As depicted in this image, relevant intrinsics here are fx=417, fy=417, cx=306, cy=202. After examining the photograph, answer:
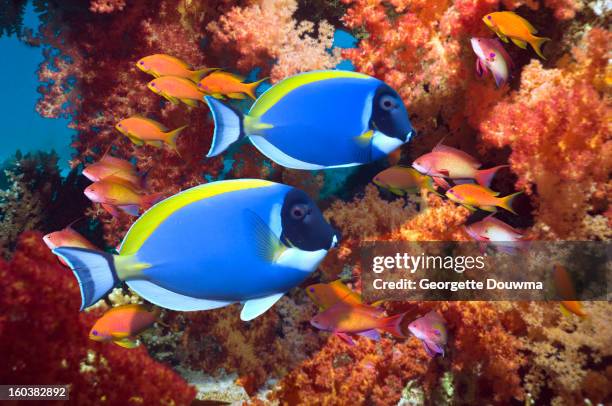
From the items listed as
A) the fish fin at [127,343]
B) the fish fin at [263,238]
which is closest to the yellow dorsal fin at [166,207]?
the fish fin at [263,238]

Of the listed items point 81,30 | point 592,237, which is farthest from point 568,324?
point 81,30

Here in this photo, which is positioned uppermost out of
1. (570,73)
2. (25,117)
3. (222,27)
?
(222,27)

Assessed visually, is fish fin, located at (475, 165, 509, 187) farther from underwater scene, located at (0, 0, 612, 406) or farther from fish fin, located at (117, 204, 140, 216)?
fish fin, located at (117, 204, 140, 216)

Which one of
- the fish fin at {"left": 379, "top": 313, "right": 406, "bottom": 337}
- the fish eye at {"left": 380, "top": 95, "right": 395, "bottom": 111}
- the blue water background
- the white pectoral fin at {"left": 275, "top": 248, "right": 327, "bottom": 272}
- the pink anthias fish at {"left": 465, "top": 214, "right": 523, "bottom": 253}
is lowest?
the blue water background

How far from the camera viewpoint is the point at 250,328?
3.91 m

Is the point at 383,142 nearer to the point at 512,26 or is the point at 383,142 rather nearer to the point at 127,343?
the point at 512,26

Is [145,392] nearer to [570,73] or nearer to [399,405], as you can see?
[399,405]

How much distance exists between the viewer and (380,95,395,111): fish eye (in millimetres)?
1691

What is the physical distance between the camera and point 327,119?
5.56 ft

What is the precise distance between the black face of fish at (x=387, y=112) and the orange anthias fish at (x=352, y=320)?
4.67 ft

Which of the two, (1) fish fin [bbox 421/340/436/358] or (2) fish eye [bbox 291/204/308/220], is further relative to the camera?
(1) fish fin [bbox 421/340/436/358]


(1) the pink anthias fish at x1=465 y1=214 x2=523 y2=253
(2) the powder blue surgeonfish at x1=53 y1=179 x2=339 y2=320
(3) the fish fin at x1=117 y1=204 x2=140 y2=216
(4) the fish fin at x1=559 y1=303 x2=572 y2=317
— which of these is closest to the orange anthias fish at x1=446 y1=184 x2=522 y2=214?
(1) the pink anthias fish at x1=465 y1=214 x2=523 y2=253

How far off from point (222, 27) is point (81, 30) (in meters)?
2.08

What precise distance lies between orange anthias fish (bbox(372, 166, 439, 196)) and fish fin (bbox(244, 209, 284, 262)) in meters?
2.27
